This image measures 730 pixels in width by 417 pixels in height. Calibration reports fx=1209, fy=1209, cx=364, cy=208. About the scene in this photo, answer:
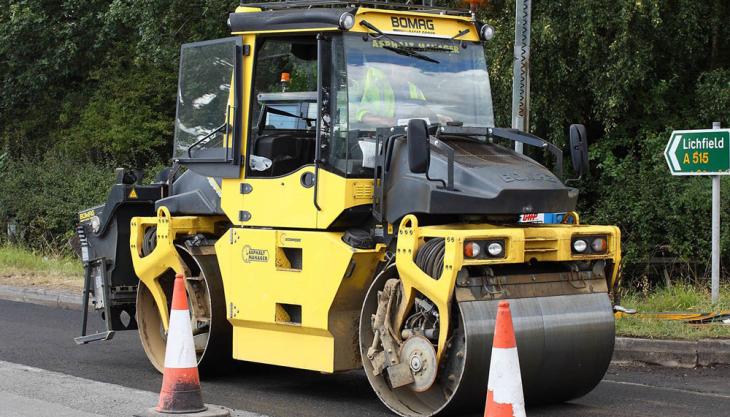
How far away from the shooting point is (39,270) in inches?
750

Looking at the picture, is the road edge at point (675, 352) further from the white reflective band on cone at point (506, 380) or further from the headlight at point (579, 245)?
the white reflective band on cone at point (506, 380)

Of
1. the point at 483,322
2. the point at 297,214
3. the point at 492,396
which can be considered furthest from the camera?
the point at 297,214

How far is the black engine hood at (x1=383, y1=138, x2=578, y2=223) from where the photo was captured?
784cm

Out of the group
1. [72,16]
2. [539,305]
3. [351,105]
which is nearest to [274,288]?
[351,105]

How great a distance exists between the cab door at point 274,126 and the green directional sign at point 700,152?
5030mm

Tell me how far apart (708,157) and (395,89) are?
16.4 feet

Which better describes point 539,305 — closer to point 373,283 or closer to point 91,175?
point 373,283

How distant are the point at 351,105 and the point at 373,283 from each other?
128 cm

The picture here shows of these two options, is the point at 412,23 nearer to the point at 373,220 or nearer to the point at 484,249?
the point at 373,220

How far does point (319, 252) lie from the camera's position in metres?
8.39

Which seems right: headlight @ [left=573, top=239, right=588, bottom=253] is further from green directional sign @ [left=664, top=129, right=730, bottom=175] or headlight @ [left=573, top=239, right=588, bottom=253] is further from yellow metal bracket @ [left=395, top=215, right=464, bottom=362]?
green directional sign @ [left=664, top=129, right=730, bottom=175]

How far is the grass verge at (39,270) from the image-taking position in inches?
691

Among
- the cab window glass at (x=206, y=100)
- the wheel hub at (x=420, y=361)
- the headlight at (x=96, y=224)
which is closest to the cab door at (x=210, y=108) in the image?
the cab window glass at (x=206, y=100)

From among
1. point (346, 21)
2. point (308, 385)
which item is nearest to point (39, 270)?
point (308, 385)
